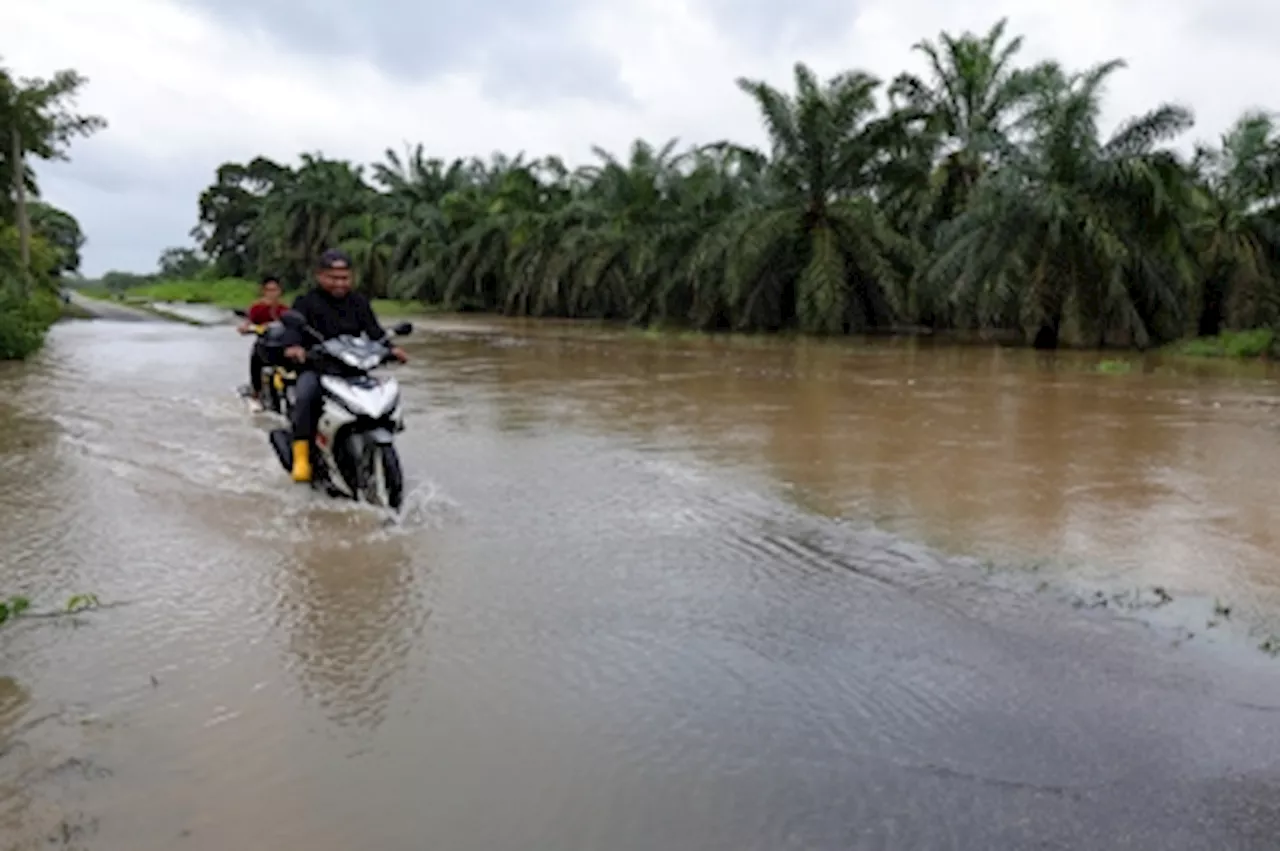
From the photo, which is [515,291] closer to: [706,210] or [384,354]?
[706,210]

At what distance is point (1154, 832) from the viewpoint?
2912 mm

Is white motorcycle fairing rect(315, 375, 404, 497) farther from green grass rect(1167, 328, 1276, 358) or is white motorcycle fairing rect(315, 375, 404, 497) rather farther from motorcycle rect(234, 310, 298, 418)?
green grass rect(1167, 328, 1276, 358)

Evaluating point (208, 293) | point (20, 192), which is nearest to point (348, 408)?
point (20, 192)

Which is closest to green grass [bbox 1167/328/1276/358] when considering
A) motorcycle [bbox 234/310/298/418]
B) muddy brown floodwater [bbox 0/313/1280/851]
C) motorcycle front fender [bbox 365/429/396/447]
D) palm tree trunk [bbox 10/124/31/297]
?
muddy brown floodwater [bbox 0/313/1280/851]

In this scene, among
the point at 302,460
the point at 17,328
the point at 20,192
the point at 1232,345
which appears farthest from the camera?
the point at 20,192

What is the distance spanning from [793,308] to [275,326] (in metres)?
20.2

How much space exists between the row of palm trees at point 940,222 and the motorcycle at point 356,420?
16300mm

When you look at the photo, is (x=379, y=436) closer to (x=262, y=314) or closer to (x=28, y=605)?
(x=28, y=605)

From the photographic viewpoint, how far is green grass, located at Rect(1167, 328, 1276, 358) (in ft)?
65.5

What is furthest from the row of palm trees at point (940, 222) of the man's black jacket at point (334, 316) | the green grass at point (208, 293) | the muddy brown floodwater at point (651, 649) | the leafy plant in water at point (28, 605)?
the green grass at point (208, 293)

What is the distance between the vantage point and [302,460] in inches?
278

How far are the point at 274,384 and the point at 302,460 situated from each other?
8.00 ft

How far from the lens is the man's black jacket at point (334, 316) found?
7.16 meters

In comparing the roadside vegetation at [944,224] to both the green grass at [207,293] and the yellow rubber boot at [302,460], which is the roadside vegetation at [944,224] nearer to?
the yellow rubber boot at [302,460]
